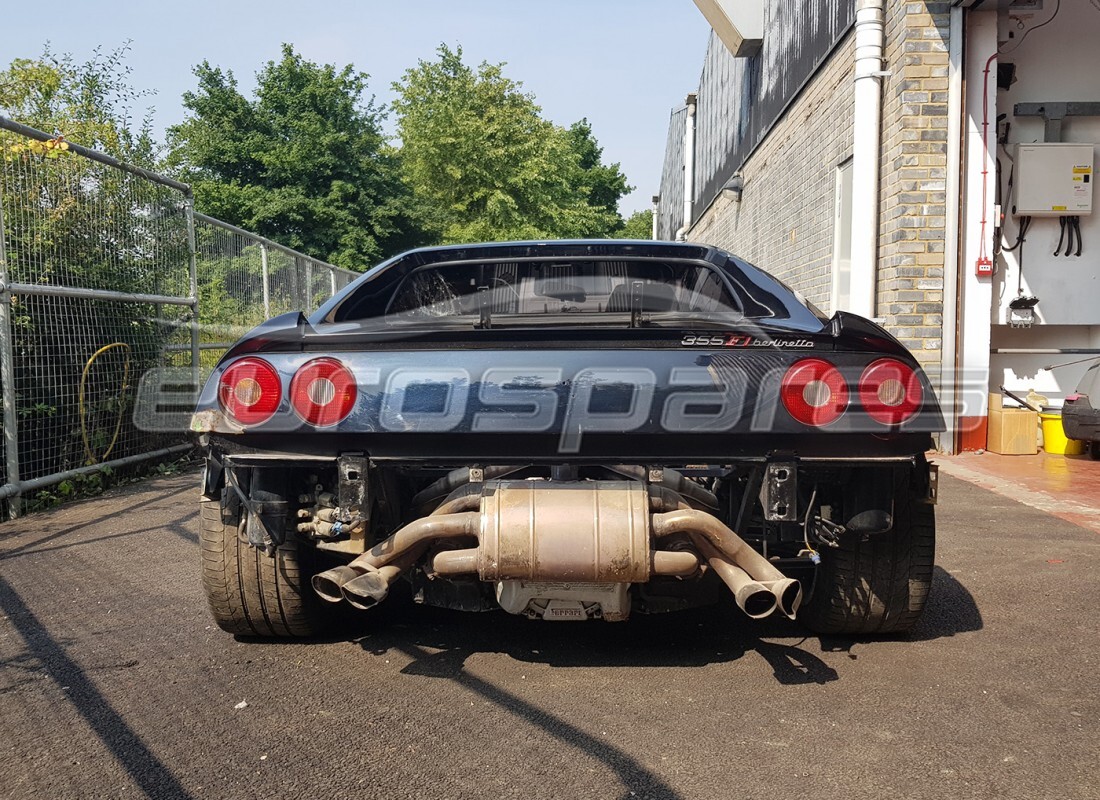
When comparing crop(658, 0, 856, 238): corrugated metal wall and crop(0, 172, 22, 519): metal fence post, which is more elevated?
crop(658, 0, 856, 238): corrugated metal wall

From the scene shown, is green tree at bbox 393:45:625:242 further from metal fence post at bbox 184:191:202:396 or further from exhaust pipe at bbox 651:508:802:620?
exhaust pipe at bbox 651:508:802:620

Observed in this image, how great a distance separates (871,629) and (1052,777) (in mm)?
1001

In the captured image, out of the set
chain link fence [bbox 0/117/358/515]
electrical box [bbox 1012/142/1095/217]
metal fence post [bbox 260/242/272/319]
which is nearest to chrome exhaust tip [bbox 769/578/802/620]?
chain link fence [bbox 0/117/358/515]

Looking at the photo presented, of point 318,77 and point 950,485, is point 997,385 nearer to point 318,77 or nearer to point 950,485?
point 950,485

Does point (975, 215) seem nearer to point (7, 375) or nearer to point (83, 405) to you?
point (83, 405)

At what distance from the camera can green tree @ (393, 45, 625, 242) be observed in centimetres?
3153

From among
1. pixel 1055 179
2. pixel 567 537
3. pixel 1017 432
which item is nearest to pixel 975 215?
pixel 1055 179

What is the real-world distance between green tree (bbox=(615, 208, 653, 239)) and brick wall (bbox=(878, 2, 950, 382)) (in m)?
58.7

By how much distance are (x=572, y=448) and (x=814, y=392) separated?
701mm

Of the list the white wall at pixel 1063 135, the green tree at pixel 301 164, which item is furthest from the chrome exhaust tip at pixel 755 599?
the green tree at pixel 301 164

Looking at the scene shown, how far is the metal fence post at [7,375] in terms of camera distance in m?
5.64

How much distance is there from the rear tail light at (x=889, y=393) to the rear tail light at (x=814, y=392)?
0.23 ft

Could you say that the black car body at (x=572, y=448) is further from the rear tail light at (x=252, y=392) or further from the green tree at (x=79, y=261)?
the green tree at (x=79, y=261)

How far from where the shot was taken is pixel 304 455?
109 inches
